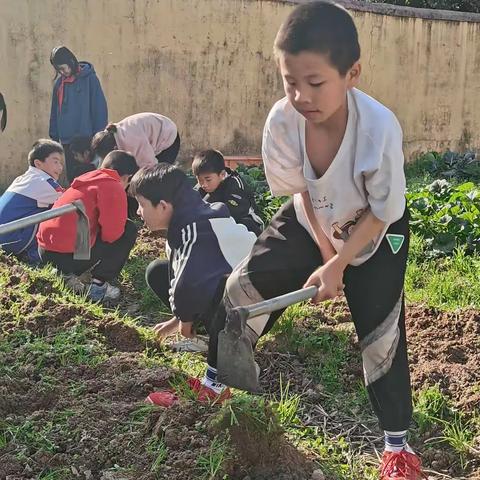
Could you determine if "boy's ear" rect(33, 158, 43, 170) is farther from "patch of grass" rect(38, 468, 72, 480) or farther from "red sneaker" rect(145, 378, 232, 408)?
"patch of grass" rect(38, 468, 72, 480)

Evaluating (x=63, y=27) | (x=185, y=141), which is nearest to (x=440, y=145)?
(x=185, y=141)

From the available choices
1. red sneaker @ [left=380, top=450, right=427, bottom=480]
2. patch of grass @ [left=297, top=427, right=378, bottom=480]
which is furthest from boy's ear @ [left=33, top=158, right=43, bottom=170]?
red sneaker @ [left=380, top=450, right=427, bottom=480]

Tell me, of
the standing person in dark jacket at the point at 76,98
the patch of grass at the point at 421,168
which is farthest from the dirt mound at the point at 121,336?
the patch of grass at the point at 421,168

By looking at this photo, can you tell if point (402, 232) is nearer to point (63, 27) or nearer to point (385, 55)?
point (63, 27)

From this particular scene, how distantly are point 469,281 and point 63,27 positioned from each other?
6515 millimetres

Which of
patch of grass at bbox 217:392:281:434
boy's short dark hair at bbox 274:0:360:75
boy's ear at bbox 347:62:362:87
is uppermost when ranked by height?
boy's short dark hair at bbox 274:0:360:75

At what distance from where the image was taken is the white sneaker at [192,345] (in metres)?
3.86

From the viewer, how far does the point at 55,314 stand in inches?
143

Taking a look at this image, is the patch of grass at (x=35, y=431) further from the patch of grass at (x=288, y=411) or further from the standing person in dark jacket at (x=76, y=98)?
the standing person in dark jacket at (x=76, y=98)

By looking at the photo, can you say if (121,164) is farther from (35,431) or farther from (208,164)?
(35,431)

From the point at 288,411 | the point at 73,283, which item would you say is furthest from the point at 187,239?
the point at 73,283

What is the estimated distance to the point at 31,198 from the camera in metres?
5.20

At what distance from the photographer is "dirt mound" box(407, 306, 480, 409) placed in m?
3.29

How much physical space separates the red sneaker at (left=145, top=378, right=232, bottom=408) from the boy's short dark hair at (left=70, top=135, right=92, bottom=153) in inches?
178
